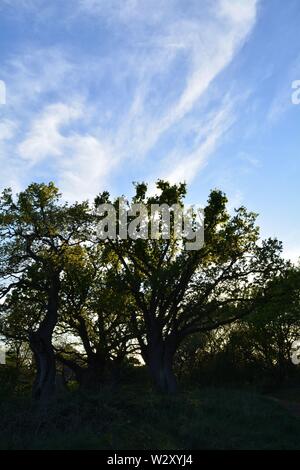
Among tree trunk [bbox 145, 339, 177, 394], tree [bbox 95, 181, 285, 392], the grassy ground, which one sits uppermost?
tree [bbox 95, 181, 285, 392]

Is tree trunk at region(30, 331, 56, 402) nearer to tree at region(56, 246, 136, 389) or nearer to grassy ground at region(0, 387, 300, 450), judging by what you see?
tree at region(56, 246, 136, 389)

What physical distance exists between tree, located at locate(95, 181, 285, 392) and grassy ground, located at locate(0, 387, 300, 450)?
12945 mm

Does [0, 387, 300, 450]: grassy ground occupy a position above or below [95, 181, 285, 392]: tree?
below

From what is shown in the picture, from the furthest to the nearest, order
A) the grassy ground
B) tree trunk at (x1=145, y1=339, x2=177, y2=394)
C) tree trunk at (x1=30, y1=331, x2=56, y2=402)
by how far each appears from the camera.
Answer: tree trunk at (x1=145, y1=339, x2=177, y2=394), tree trunk at (x1=30, y1=331, x2=56, y2=402), the grassy ground

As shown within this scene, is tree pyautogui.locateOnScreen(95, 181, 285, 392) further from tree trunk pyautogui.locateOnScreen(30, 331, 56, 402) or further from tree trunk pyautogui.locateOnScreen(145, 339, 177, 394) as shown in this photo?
tree trunk pyautogui.locateOnScreen(30, 331, 56, 402)

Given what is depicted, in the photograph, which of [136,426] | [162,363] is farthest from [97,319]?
[136,426]

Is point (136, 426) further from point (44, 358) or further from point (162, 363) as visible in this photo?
point (162, 363)

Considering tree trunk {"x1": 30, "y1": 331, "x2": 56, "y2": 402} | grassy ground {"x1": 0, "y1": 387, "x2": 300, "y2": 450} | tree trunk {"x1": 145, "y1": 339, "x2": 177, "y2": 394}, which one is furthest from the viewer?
tree trunk {"x1": 145, "y1": 339, "x2": 177, "y2": 394}

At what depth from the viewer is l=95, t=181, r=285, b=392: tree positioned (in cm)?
3159

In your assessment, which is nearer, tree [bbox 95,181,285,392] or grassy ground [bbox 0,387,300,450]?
grassy ground [bbox 0,387,300,450]

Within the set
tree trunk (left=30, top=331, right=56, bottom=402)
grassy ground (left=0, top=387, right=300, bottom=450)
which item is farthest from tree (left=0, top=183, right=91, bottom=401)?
grassy ground (left=0, top=387, right=300, bottom=450)
